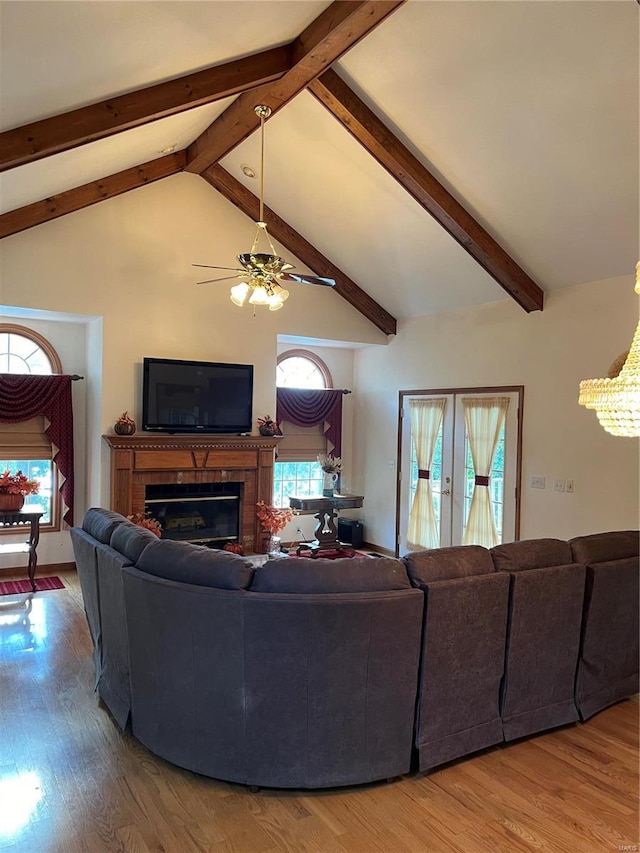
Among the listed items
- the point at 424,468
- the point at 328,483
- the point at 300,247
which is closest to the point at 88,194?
the point at 300,247

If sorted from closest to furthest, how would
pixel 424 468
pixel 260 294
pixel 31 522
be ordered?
pixel 260 294
pixel 31 522
pixel 424 468

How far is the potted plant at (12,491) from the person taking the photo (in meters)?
5.61

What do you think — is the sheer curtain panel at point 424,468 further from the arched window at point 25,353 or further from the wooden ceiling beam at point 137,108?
the arched window at point 25,353

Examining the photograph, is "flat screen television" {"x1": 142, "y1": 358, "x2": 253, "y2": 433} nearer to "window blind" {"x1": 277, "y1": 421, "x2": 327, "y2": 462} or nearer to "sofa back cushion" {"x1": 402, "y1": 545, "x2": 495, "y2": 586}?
"window blind" {"x1": 277, "y1": 421, "x2": 327, "y2": 462}

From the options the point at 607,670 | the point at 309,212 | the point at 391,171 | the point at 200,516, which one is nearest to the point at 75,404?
the point at 200,516

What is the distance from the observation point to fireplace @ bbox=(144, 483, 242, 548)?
6543 mm

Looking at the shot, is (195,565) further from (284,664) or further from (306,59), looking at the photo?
(306,59)

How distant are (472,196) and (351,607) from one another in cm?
396

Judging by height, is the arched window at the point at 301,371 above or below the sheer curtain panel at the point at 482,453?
above

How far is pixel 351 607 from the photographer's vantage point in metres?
2.64

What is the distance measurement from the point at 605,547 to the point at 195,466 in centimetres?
430

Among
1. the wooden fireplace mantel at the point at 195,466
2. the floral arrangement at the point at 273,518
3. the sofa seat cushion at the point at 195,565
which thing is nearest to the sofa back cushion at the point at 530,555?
the sofa seat cushion at the point at 195,565

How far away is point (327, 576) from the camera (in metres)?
2.71

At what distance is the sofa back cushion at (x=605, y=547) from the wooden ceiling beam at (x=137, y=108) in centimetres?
375
